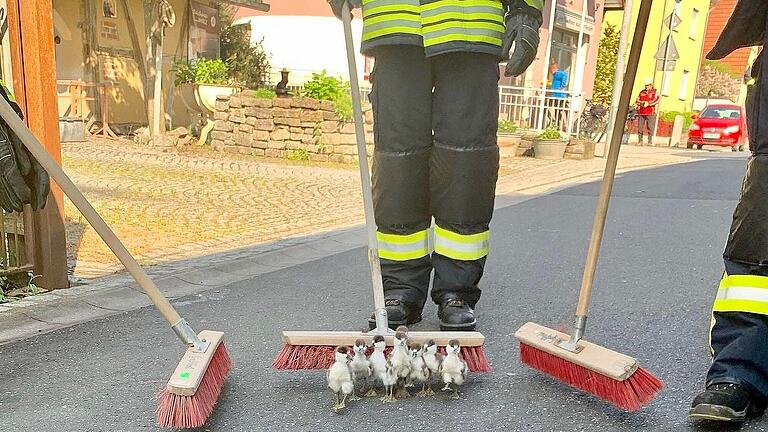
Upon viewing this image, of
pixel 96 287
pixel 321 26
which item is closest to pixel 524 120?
pixel 321 26

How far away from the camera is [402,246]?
2.44 metres

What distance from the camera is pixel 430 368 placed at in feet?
6.13

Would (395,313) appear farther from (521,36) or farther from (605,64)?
(605,64)

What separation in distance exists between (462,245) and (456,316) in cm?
26

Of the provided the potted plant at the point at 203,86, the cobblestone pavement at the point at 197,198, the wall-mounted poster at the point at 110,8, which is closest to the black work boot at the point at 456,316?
the cobblestone pavement at the point at 197,198

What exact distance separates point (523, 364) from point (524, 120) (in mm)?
11966

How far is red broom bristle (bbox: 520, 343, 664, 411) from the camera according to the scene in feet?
5.77

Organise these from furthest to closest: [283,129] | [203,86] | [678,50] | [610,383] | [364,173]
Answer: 1. [678,50]
2. [203,86]
3. [283,129]
4. [364,173]
5. [610,383]

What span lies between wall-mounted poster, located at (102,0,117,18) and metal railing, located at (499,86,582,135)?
24.7 feet

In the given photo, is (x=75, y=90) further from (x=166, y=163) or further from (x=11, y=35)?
(x=11, y=35)

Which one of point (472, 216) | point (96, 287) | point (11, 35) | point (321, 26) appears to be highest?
point (321, 26)

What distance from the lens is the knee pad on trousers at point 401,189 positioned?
7.77 ft

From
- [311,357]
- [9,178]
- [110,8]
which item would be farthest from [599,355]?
[110,8]

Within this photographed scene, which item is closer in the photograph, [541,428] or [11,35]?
[541,428]
